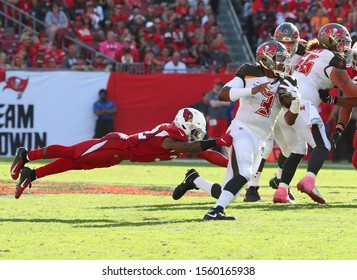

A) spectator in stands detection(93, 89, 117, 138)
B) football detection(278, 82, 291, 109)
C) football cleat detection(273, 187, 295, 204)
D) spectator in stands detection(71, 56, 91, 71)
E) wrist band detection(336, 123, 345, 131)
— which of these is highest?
football detection(278, 82, 291, 109)

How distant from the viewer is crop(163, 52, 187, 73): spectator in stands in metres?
20.7

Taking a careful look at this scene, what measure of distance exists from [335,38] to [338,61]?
0.30 metres

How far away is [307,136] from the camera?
10586 mm

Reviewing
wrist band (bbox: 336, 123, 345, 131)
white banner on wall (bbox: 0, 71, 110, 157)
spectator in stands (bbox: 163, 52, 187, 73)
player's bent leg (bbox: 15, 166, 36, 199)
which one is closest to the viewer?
player's bent leg (bbox: 15, 166, 36, 199)

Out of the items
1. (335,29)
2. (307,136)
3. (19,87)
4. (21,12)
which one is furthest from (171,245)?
(21,12)

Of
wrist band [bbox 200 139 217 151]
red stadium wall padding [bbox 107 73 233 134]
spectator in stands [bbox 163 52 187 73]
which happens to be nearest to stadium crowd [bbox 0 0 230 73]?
spectator in stands [bbox 163 52 187 73]

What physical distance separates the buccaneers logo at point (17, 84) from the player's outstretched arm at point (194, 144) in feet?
33.0

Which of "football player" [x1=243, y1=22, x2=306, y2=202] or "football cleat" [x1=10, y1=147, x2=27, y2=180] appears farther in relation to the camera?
"football player" [x1=243, y1=22, x2=306, y2=202]

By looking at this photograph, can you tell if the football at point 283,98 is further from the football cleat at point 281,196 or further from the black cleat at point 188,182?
the football cleat at point 281,196

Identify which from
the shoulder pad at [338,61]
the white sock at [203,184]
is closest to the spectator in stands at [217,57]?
the shoulder pad at [338,61]

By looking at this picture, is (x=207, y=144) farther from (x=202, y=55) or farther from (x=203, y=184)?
(x=202, y=55)

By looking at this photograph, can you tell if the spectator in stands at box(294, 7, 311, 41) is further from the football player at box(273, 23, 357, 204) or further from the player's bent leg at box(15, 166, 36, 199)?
the player's bent leg at box(15, 166, 36, 199)

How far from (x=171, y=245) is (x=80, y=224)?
1470mm
